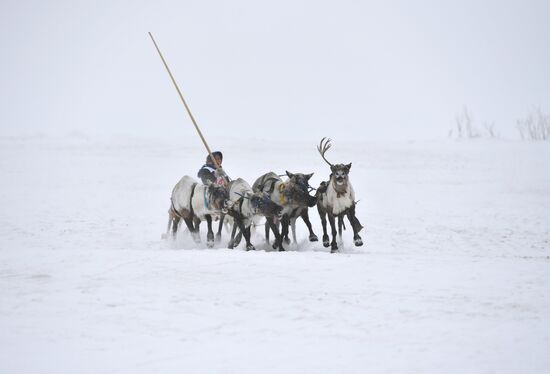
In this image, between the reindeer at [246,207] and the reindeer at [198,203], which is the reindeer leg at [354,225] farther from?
the reindeer at [198,203]

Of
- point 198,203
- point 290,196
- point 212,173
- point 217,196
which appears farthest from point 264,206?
point 212,173

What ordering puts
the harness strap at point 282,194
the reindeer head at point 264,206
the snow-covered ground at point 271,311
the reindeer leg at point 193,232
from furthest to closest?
the reindeer leg at point 193,232 → the harness strap at point 282,194 → the reindeer head at point 264,206 → the snow-covered ground at point 271,311

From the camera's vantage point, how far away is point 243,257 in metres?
9.06

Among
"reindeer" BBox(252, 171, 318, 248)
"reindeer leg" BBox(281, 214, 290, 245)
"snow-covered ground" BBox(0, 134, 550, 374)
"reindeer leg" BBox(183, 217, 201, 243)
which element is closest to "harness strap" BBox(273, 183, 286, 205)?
"reindeer" BBox(252, 171, 318, 248)

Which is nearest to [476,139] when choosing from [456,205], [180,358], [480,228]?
[456,205]

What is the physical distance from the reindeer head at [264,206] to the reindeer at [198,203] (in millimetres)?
831

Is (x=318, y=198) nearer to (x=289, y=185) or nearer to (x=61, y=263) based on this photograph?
(x=289, y=185)

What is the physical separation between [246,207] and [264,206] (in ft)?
1.70

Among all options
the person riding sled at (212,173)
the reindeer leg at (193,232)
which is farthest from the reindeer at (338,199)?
the reindeer leg at (193,232)

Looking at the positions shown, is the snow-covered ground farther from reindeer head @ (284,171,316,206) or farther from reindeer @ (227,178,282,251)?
reindeer head @ (284,171,316,206)

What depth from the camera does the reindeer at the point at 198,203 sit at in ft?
40.2

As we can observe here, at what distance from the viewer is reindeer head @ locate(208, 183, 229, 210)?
1217 cm

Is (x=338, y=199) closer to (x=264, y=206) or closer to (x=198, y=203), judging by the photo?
(x=264, y=206)

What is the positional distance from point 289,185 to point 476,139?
34616 mm
